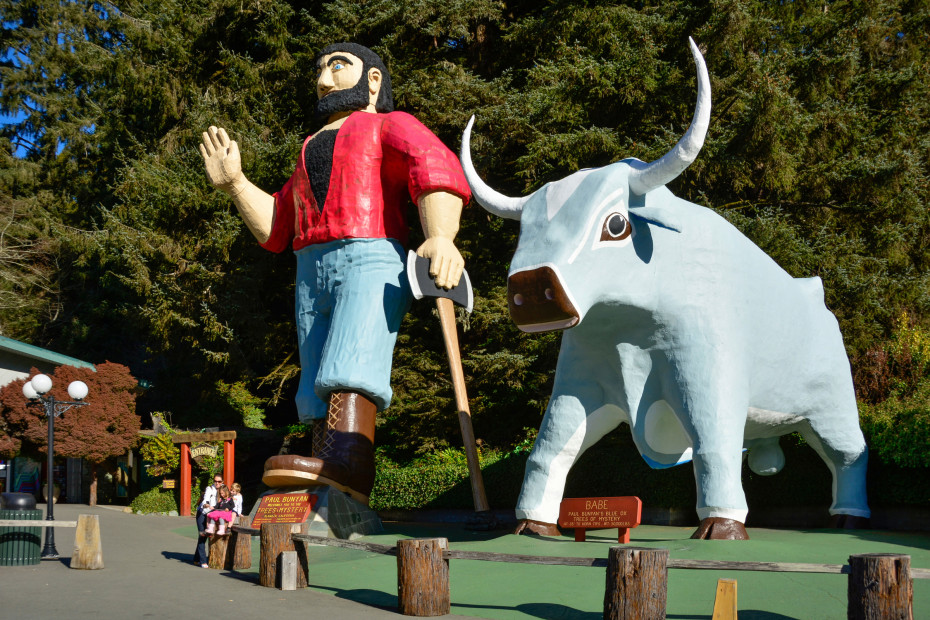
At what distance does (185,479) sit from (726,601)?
1317cm

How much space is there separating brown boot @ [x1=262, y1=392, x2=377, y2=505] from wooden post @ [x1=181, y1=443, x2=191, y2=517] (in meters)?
7.98

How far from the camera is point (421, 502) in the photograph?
13.4m

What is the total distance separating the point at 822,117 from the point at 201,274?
34.7 feet

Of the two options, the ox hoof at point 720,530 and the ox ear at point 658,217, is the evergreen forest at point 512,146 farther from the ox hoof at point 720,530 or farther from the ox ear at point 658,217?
the ox ear at point 658,217

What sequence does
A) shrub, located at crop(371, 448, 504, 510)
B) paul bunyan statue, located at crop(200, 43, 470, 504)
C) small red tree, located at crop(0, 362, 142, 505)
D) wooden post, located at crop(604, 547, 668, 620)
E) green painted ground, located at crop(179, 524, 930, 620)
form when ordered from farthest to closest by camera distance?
small red tree, located at crop(0, 362, 142, 505)
shrub, located at crop(371, 448, 504, 510)
paul bunyan statue, located at crop(200, 43, 470, 504)
green painted ground, located at crop(179, 524, 930, 620)
wooden post, located at crop(604, 547, 668, 620)

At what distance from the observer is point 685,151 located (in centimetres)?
667

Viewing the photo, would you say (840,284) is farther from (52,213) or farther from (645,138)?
(52,213)

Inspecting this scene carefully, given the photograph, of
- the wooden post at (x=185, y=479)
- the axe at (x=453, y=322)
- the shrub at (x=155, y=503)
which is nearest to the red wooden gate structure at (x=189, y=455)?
the wooden post at (x=185, y=479)

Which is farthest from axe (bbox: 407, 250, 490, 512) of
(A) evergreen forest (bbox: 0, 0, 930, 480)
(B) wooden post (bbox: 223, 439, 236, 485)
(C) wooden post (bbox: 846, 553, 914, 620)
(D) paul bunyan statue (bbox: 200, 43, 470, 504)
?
(B) wooden post (bbox: 223, 439, 236, 485)

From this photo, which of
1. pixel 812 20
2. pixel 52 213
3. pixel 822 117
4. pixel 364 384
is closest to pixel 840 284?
pixel 822 117

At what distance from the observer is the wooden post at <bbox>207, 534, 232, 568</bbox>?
8.39 m

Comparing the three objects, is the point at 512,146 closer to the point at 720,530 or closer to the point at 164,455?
the point at 164,455

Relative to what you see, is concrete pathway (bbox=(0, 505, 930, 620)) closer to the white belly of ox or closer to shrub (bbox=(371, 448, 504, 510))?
the white belly of ox

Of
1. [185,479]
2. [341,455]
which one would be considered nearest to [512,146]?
[185,479]
